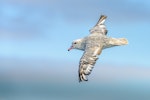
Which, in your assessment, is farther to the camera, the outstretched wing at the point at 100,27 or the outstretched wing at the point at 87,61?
the outstretched wing at the point at 100,27

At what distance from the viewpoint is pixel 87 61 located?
89.6 metres

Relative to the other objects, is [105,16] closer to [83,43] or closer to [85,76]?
[83,43]

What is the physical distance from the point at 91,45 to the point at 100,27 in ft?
46.1

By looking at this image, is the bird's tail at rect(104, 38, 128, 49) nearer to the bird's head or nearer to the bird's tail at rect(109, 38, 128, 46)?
the bird's tail at rect(109, 38, 128, 46)

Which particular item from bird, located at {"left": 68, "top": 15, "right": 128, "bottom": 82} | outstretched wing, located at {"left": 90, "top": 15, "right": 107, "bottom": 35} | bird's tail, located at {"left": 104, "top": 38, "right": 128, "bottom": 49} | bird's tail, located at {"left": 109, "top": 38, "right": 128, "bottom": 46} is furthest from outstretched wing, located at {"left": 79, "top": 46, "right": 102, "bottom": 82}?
outstretched wing, located at {"left": 90, "top": 15, "right": 107, "bottom": 35}

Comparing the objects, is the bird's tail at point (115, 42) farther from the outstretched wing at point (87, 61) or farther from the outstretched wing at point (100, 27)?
the outstretched wing at point (100, 27)

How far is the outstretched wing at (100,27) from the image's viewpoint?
343 ft

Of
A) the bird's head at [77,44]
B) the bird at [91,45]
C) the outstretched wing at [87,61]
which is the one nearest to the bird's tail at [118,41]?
the bird at [91,45]

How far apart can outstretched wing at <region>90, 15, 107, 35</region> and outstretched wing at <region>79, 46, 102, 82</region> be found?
11.0 meters

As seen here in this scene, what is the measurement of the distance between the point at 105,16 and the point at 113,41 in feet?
52.0

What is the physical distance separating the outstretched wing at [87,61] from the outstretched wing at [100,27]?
11.0m

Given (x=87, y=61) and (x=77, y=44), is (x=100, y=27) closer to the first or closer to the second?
(x=77, y=44)

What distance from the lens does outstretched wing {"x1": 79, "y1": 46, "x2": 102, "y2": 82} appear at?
87.1 meters

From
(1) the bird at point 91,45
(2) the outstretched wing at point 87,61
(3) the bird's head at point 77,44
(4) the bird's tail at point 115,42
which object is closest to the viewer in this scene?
(2) the outstretched wing at point 87,61
